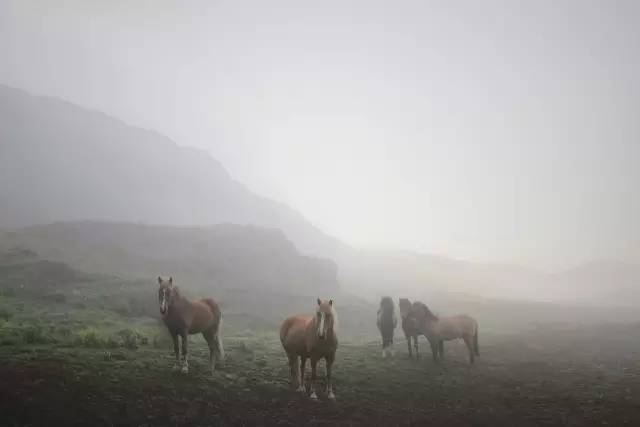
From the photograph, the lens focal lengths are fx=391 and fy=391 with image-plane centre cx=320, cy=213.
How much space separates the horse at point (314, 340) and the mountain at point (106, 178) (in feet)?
251

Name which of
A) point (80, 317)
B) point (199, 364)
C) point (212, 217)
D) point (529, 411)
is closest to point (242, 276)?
point (80, 317)

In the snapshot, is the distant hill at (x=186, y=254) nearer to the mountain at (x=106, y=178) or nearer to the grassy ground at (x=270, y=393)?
the mountain at (x=106, y=178)

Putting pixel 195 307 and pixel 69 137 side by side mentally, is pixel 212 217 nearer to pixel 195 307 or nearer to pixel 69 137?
pixel 69 137

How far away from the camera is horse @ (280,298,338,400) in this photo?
11461mm

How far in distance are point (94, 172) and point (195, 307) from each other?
105799 millimetres

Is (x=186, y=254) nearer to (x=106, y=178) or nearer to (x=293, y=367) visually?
(x=293, y=367)

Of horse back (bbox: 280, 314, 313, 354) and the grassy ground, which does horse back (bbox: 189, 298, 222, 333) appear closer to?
the grassy ground

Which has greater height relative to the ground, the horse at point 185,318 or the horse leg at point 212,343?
the horse at point 185,318

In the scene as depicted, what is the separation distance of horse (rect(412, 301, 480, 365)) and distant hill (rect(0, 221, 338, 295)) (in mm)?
35981

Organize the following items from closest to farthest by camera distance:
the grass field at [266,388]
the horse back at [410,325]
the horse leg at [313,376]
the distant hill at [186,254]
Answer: the grass field at [266,388] < the horse leg at [313,376] < the horse back at [410,325] < the distant hill at [186,254]

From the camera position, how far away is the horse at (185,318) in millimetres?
12148

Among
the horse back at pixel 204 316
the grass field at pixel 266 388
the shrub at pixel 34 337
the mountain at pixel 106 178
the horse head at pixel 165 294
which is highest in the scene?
the mountain at pixel 106 178

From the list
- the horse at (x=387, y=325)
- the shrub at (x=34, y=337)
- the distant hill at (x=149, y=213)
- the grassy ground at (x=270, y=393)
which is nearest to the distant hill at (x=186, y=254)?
the distant hill at (x=149, y=213)

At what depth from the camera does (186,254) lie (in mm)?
60500
